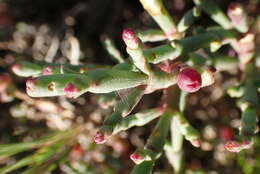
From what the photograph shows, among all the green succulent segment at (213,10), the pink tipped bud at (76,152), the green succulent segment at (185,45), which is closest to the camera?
the green succulent segment at (185,45)

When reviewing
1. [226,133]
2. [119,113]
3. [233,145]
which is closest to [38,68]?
[119,113]

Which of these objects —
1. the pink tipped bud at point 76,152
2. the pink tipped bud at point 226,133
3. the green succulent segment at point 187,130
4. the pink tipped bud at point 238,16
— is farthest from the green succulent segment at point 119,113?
the pink tipped bud at point 226,133

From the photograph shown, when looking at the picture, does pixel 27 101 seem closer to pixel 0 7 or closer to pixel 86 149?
pixel 86 149

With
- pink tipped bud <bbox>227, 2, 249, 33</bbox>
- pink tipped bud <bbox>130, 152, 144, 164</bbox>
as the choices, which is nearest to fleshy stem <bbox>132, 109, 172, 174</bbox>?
pink tipped bud <bbox>130, 152, 144, 164</bbox>

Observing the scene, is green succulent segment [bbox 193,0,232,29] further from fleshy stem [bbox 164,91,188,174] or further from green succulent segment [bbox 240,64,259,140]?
fleshy stem [bbox 164,91,188,174]

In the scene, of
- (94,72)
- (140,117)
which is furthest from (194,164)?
(94,72)

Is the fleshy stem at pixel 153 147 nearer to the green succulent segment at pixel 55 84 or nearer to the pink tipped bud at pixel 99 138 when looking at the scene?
the pink tipped bud at pixel 99 138
